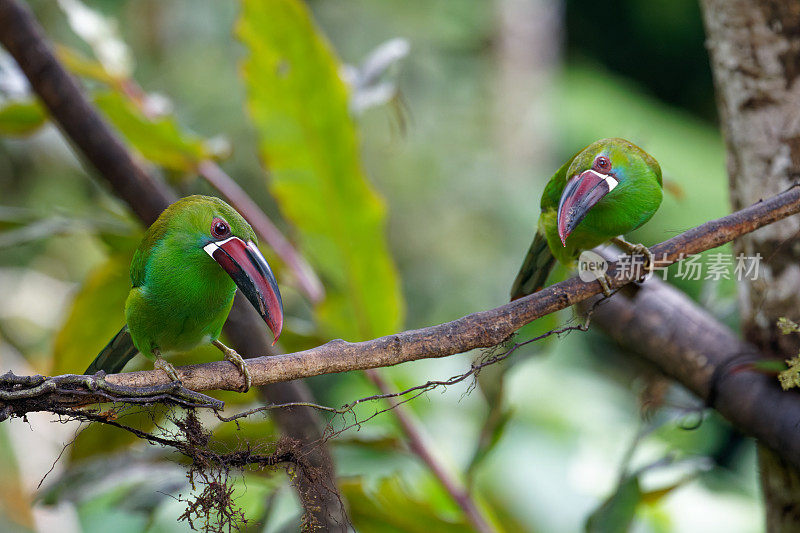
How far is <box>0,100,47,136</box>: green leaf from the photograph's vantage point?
1951mm

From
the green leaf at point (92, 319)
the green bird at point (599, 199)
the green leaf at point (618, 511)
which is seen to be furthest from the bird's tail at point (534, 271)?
the green leaf at point (92, 319)

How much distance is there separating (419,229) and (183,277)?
5535mm

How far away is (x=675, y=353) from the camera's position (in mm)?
1786

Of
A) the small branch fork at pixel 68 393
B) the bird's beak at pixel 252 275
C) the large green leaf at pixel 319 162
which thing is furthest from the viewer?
the large green leaf at pixel 319 162

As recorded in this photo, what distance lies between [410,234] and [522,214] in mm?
1111

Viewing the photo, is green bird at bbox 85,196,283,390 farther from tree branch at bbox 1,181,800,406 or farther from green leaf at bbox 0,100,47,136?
green leaf at bbox 0,100,47,136

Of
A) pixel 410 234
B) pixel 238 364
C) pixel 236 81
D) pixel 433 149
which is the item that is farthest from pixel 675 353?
pixel 236 81

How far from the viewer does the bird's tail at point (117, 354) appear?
3.93 ft

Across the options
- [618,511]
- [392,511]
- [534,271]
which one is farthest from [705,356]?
[392,511]

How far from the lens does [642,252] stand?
3.56 feet

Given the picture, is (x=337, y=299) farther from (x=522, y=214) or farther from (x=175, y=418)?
(x=522, y=214)

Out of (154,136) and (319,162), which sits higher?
(154,136)

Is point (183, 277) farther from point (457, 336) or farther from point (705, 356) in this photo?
point (705, 356)

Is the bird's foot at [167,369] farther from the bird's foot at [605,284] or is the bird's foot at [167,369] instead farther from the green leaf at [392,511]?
the green leaf at [392,511]
